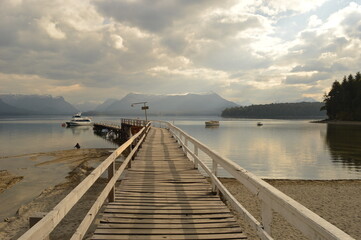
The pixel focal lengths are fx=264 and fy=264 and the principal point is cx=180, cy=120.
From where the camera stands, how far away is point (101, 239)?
394 cm

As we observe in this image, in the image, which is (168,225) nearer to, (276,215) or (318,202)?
(276,215)

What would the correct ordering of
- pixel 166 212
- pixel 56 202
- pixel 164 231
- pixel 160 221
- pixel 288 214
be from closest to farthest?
pixel 288 214
pixel 164 231
pixel 160 221
pixel 166 212
pixel 56 202

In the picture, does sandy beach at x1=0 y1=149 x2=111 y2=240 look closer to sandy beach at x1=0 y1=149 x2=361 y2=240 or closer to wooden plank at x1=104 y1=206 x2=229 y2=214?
sandy beach at x1=0 y1=149 x2=361 y2=240

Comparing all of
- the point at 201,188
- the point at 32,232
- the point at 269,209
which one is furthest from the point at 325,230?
the point at 201,188

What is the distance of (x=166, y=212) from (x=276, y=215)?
7953 millimetres

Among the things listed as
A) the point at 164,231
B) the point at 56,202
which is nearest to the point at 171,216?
the point at 164,231

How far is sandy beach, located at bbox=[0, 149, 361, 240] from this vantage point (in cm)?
991

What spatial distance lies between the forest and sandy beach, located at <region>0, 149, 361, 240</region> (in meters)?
91.9

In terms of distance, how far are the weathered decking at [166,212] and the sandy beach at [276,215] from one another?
255 cm

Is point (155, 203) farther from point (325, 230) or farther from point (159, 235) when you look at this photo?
point (325, 230)

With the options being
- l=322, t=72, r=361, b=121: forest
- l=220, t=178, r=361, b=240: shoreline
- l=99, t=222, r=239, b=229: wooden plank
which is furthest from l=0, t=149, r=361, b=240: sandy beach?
l=322, t=72, r=361, b=121: forest

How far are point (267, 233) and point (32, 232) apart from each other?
248 centimetres

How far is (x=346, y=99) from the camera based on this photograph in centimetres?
9731

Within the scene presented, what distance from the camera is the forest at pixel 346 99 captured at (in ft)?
309
